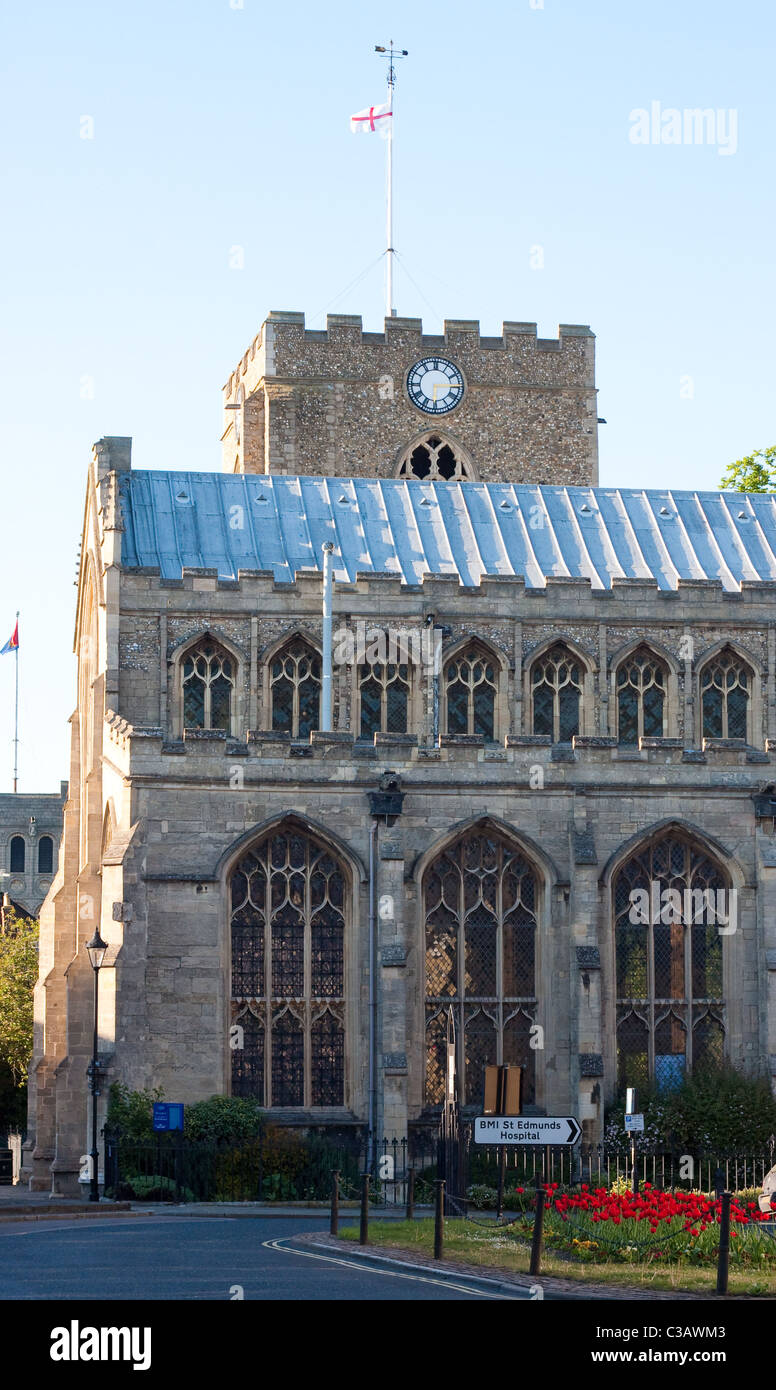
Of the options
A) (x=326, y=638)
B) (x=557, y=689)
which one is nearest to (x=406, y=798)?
(x=326, y=638)

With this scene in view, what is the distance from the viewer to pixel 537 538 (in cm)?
4688

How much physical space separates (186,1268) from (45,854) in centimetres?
7764

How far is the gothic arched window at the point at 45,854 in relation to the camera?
97500 mm

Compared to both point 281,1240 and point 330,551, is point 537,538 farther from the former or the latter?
point 281,1240

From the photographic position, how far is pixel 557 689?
44.1 meters

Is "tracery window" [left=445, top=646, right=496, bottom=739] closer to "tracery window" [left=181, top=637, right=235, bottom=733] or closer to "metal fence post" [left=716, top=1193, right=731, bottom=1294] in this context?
"tracery window" [left=181, top=637, right=235, bottom=733]

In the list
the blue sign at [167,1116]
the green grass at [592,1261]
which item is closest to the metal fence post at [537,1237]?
the green grass at [592,1261]

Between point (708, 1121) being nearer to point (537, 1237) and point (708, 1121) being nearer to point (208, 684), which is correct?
point (208, 684)

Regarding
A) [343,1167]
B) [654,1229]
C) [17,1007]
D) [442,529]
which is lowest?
[343,1167]

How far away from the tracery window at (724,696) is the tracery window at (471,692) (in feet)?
14.1
